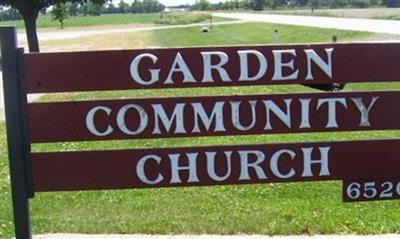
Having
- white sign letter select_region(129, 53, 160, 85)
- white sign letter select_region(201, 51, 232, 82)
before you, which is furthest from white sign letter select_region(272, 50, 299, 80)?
white sign letter select_region(129, 53, 160, 85)

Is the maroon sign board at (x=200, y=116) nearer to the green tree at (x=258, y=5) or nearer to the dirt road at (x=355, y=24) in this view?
the dirt road at (x=355, y=24)

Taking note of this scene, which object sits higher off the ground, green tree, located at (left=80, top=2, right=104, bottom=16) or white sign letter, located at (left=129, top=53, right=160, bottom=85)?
white sign letter, located at (left=129, top=53, right=160, bottom=85)

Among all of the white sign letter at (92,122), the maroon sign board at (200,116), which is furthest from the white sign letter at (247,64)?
the white sign letter at (92,122)

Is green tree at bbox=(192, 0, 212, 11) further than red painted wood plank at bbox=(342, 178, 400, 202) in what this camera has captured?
Yes

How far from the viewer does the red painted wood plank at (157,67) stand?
12.0 ft

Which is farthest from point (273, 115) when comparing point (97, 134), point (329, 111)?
point (97, 134)

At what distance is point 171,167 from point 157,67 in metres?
0.55

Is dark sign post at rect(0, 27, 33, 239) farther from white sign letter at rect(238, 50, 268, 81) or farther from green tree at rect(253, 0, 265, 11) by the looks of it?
green tree at rect(253, 0, 265, 11)

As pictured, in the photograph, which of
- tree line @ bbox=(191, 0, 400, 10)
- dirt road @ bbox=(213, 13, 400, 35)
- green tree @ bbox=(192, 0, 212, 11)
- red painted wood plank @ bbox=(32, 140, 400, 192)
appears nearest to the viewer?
red painted wood plank @ bbox=(32, 140, 400, 192)

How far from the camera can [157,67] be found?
3.68 metres

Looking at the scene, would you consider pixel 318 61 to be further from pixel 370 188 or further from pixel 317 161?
pixel 370 188

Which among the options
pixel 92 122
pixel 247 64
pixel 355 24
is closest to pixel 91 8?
pixel 355 24

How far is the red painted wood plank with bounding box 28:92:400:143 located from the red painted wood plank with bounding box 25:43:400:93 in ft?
0.29

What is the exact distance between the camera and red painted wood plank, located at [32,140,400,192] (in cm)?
377
